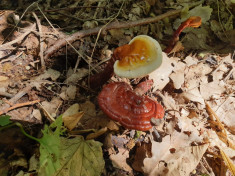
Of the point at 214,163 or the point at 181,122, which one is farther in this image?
the point at 181,122

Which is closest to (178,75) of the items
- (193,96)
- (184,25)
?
(193,96)

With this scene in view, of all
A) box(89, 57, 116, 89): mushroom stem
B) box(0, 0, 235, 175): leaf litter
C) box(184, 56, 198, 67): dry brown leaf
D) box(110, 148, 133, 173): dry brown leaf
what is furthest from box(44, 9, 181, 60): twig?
box(110, 148, 133, 173): dry brown leaf

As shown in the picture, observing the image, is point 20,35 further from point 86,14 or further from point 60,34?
point 86,14

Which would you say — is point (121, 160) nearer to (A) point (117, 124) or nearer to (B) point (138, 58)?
(A) point (117, 124)

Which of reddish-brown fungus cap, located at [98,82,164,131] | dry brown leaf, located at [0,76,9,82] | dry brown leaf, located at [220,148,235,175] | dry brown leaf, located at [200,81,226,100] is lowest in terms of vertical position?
dry brown leaf, located at [220,148,235,175]

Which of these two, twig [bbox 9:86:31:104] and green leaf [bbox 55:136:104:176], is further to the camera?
twig [bbox 9:86:31:104]

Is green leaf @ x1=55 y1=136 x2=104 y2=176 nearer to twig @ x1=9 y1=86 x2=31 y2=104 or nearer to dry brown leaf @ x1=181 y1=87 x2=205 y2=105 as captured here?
twig @ x1=9 y1=86 x2=31 y2=104

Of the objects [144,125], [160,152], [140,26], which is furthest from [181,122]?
[140,26]

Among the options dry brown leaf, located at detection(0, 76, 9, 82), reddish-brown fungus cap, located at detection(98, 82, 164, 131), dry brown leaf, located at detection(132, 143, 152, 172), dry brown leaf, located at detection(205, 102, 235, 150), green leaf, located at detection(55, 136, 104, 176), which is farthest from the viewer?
dry brown leaf, located at detection(205, 102, 235, 150)
